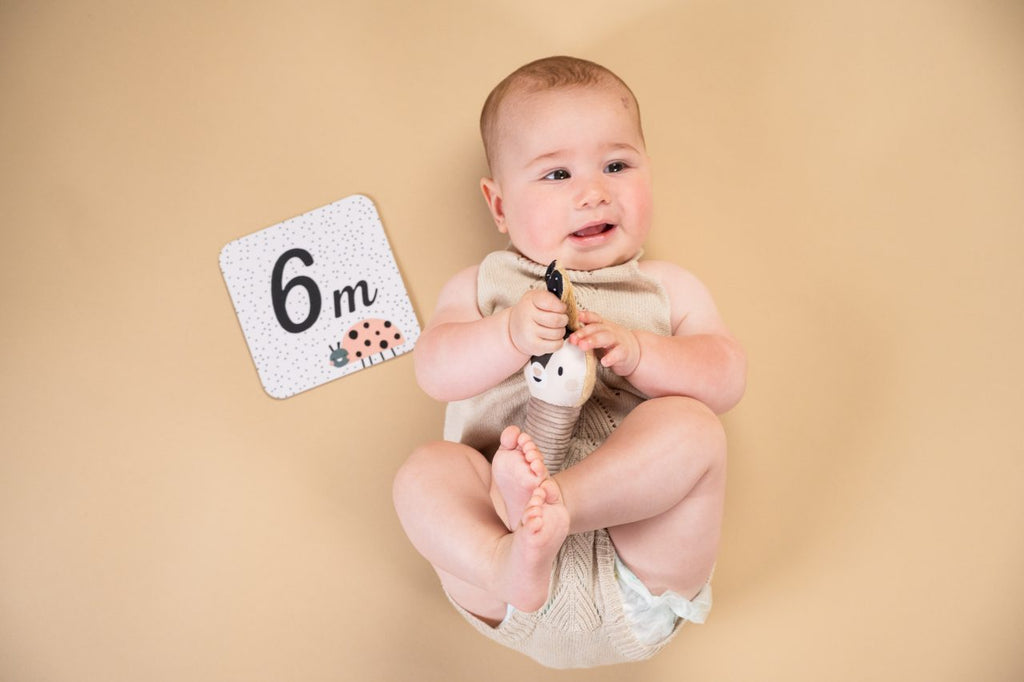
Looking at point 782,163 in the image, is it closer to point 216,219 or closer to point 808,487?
point 808,487

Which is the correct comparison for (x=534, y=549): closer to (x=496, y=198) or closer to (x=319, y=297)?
(x=496, y=198)

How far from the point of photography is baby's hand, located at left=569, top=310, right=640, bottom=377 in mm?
878

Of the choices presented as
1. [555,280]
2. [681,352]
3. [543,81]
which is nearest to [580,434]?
[681,352]

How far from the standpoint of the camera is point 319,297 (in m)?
1.29

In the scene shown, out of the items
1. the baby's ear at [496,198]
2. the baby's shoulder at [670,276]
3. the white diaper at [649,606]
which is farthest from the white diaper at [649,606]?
the baby's ear at [496,198]

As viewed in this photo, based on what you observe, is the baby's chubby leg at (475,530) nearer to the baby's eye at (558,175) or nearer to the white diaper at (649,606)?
the white diaper at (649,606)

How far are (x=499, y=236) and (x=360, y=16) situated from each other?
45cm

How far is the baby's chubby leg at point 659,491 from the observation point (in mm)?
884

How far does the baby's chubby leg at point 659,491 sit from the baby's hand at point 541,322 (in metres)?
0.14

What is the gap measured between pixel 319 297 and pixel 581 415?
1.58ft

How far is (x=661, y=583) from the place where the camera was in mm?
974

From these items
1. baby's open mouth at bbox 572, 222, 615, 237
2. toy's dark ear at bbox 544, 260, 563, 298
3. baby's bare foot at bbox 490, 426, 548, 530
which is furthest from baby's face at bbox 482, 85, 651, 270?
baby's bare foot at bbox 490, 426, 548, 530

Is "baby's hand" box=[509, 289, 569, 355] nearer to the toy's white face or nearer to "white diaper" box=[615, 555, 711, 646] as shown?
the toy's white face

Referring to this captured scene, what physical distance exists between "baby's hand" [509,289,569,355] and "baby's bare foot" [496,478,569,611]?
0.47ft
